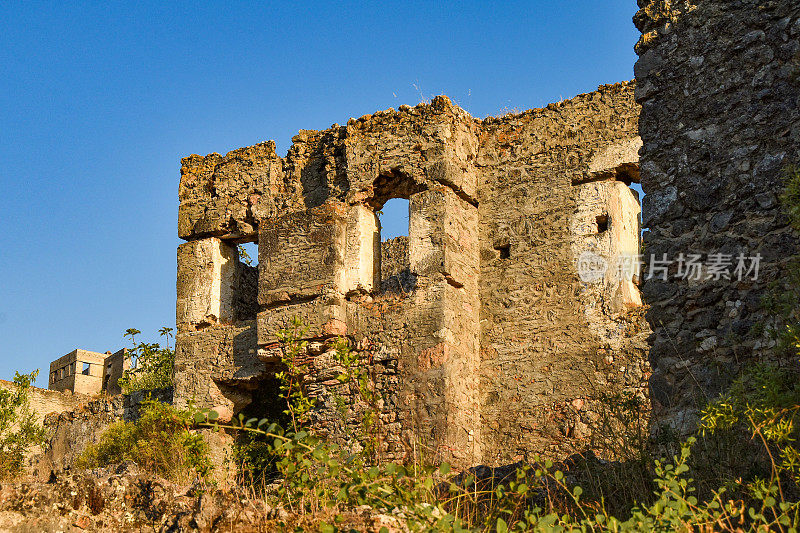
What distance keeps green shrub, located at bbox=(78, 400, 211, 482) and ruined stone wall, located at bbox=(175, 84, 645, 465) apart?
0.50m

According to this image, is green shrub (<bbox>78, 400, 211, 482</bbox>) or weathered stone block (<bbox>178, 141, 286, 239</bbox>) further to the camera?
weathered stone block (<bbox>178, 141, 286, 239</bbox>)

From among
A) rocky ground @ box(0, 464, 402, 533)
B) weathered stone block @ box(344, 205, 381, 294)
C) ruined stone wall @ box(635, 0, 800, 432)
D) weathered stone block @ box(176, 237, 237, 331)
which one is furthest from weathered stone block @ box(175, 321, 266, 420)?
ruined stone wall @ box(635, 0, 800, 432)

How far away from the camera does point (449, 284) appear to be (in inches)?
397

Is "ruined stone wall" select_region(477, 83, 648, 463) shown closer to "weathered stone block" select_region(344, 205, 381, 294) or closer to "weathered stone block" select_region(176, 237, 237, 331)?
"weathered stone block" select_region(344, 205, 381, 294)

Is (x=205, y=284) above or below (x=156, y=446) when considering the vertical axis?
above

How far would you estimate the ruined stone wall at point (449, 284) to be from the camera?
380 inches

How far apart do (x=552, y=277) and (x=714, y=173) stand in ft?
16.3

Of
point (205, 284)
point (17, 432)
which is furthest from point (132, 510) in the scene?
point (17, 432)

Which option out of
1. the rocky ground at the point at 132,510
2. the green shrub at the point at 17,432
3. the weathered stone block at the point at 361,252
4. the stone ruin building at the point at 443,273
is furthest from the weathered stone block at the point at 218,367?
the rocky ground at the point at 132,510

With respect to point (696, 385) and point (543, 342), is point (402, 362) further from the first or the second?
point (696, 385)

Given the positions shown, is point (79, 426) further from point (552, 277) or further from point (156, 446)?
point (552, 277)

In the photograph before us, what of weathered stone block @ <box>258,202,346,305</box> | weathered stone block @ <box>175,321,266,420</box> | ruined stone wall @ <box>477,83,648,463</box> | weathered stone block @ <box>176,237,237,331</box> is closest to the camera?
ruined stone wall @ <box>477,83,648,463</box>

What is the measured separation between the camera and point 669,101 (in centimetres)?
555

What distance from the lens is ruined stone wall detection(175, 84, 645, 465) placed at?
965cm
